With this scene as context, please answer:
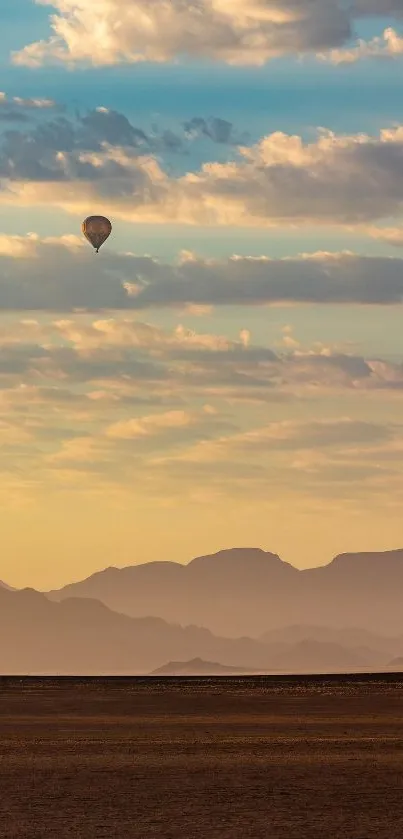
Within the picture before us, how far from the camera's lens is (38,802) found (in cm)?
4116

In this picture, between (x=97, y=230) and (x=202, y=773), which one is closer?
(x=202, y=773)

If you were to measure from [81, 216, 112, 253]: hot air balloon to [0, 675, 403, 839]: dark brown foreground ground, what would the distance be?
102 ft

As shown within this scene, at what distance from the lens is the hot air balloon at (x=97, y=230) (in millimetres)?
106188

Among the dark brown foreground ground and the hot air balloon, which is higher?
the hot air balloon

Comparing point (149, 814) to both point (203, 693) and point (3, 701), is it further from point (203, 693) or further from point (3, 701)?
point (203, 693)

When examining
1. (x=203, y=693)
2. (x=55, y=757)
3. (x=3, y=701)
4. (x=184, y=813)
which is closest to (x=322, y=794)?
(x=184, y=813)

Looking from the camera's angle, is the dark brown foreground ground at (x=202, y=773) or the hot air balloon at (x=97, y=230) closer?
the dark brown foreground ground at (x=202, y=773)

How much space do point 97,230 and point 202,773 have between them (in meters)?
61.9

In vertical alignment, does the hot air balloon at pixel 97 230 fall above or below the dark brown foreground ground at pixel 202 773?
above

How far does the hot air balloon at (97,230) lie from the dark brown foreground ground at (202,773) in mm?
31228

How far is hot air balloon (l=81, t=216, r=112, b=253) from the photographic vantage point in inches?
4181

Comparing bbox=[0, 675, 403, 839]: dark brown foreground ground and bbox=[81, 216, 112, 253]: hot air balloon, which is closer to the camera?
bbox=[0, 675, 403, 839]: dark brown foreground ground

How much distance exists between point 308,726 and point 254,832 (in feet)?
126

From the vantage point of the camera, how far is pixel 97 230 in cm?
10631
